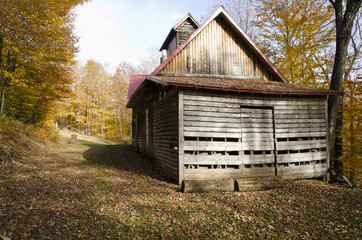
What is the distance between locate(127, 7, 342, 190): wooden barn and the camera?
8.27 meters

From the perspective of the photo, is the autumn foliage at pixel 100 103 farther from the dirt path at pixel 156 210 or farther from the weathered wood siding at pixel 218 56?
the dirt path at pixel 156 210

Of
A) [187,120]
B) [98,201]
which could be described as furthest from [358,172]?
[98,201]

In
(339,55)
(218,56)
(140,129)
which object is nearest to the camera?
(339,55)

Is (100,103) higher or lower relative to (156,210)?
higher

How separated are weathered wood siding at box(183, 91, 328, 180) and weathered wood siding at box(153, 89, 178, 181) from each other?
0.58 metres

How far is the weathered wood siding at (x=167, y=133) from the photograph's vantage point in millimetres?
8673

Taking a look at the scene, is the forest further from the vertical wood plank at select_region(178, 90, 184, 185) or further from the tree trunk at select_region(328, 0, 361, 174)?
the vertical wood plank at select_region(178, 90, 184, 185)

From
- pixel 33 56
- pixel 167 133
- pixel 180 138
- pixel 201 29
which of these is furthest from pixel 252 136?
pixel 33 56

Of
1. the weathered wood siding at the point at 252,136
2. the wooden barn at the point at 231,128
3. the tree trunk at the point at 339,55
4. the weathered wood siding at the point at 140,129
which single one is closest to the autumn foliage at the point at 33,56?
the weathered wood siding at the point at 140,129

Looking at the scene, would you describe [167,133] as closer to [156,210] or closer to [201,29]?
[156,210]

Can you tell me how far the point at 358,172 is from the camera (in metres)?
13.2

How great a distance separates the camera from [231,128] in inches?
346

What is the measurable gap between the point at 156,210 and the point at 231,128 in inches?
185

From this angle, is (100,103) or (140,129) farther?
(100,103)
